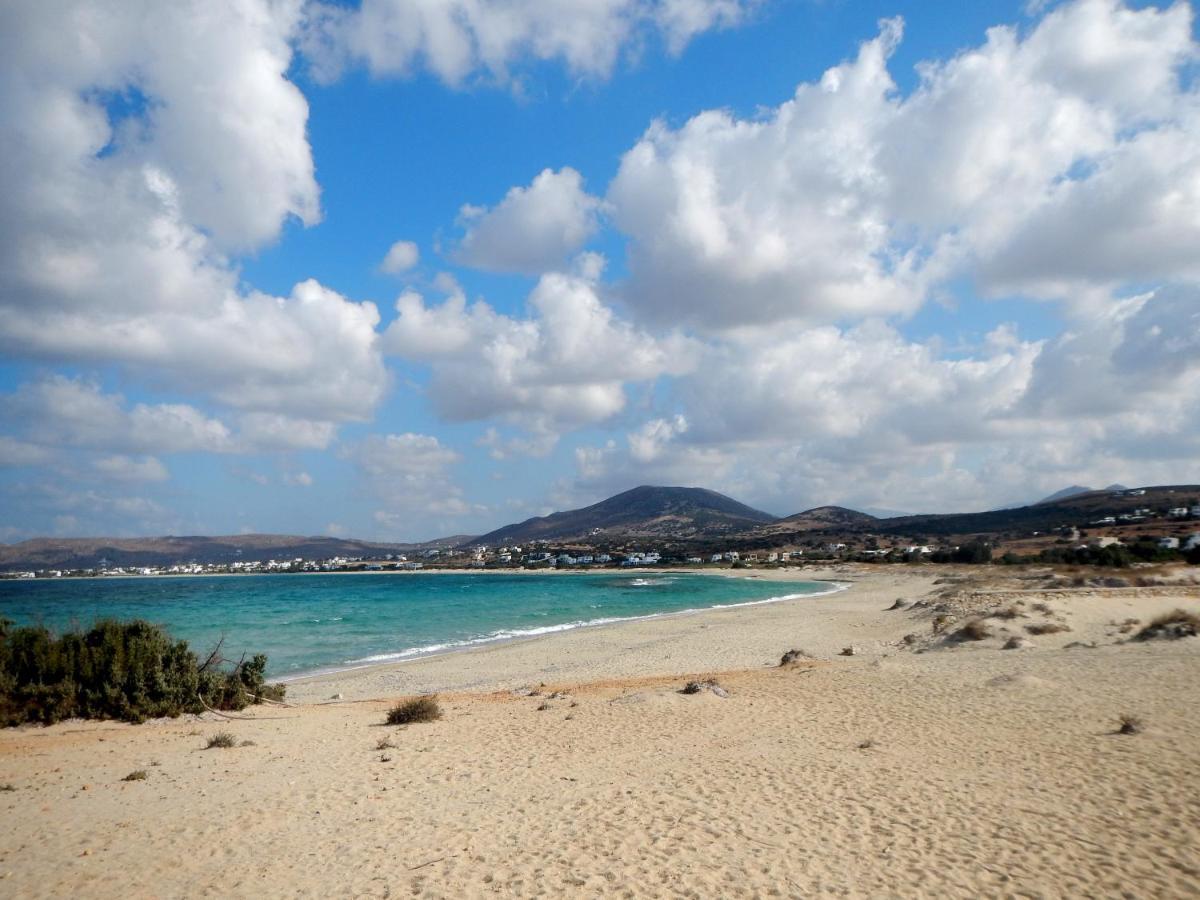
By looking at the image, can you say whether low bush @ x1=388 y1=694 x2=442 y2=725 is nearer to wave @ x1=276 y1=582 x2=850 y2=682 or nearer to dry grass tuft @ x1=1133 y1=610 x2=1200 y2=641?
wave @ x1=276 y1=582 x2=850 y2=682

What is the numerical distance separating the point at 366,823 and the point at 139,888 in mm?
2246

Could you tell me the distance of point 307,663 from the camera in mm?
25062

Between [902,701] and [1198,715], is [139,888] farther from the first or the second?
[1198,715]

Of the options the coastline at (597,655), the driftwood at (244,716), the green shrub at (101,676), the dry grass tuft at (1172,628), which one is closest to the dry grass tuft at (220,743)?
the driftwood at (244,716)

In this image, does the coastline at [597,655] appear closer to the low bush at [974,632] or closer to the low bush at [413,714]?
the low bush at [974,632]

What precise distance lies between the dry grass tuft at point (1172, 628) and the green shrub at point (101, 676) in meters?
24.3

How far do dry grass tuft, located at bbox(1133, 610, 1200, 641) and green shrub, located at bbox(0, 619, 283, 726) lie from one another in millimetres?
24347

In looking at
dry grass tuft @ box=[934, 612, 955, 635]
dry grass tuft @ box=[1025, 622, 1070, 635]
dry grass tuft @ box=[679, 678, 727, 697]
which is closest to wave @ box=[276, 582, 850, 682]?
dry grass tuft @ box=[679, 678, 727, 697]

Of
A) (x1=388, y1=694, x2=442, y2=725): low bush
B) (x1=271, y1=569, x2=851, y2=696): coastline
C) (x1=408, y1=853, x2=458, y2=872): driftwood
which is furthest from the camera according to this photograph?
(x1=271, y1=569, x2=851, y2=696): coastline

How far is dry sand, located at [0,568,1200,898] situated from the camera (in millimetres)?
6391

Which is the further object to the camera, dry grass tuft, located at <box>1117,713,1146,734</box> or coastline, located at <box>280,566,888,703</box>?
coastline, located at <box>280,566,888,703</box>

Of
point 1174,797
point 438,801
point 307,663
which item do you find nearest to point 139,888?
point 438,801

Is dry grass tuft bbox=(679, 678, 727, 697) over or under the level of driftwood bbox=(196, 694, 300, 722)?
under

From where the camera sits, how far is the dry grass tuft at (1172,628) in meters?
18.6
